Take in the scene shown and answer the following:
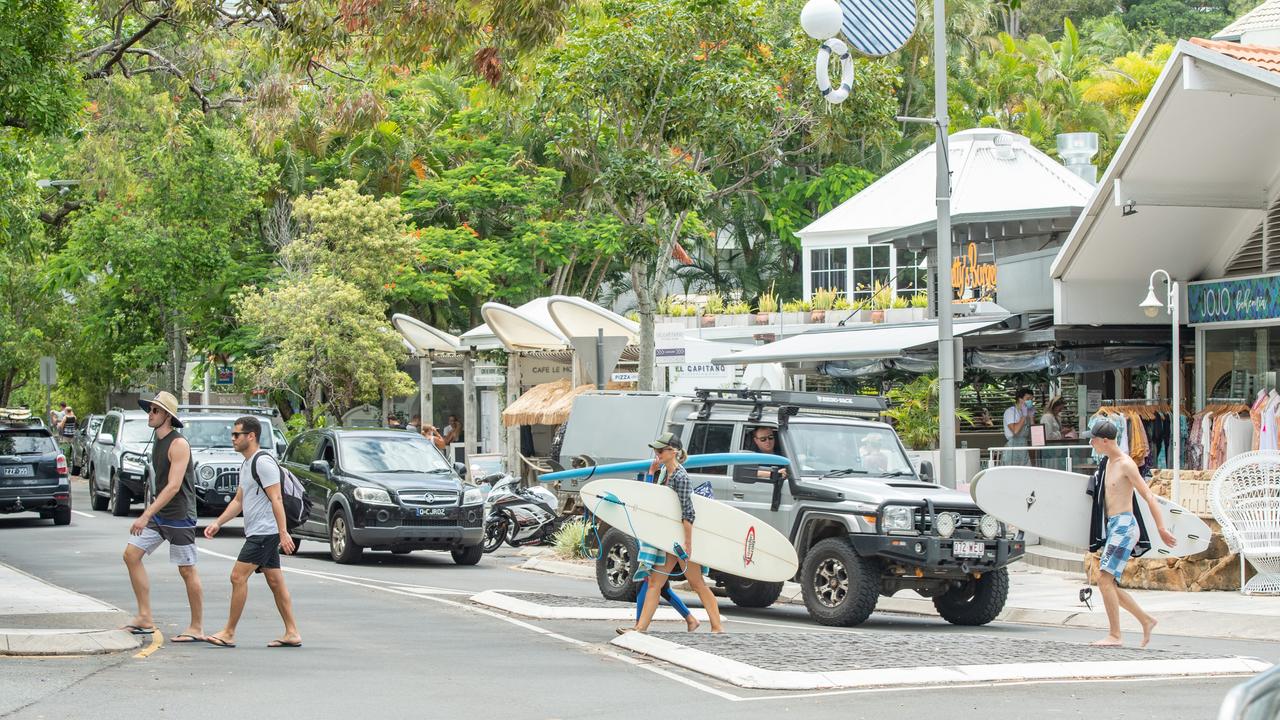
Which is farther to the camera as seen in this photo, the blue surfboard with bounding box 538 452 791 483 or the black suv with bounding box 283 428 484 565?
the black suv with bounding box 283 428 484 565

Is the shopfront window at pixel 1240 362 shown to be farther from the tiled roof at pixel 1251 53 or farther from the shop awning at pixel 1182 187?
the tiled roof at pixel 1251 53

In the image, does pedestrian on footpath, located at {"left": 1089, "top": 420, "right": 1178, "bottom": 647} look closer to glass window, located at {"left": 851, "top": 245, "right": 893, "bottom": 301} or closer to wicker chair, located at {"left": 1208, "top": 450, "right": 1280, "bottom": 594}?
wicker chair, located at {"left": 1208, "top": 450, "right": 1280, "bottom": 594}

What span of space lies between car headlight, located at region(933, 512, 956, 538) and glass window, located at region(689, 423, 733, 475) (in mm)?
2641

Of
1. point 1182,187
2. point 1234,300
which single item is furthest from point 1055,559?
point 1182,187

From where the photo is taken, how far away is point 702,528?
1329 cm

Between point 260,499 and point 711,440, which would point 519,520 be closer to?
point 711,440

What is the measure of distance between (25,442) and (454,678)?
1844cm

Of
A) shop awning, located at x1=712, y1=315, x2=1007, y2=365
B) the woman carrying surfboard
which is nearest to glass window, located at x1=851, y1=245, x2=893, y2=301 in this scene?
shop awning, located at x1=712, y1=315, x2=1007, y2=365

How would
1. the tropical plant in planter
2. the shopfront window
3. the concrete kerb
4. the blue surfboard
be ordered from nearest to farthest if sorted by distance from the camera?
the concrete kerb, the blue surfboard, the shopfront window, the tropical plant in planter

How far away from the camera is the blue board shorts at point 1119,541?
491 inches

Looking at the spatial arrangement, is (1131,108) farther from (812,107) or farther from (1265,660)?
(1265,660)

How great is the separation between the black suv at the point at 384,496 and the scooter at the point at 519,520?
185 cm

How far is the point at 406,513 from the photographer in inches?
802

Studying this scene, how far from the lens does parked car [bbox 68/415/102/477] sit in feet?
132
